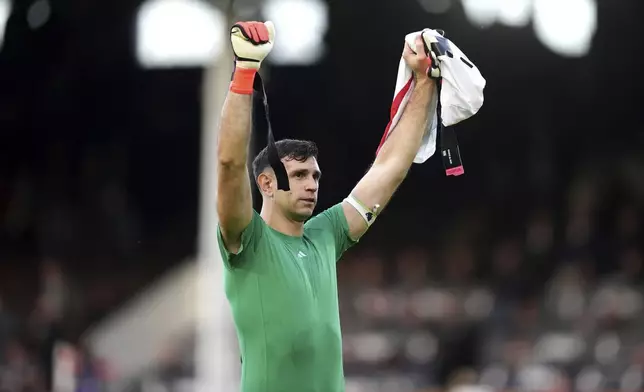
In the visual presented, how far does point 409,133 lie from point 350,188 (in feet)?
41.3

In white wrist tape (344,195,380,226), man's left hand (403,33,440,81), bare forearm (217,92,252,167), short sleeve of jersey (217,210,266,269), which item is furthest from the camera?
man's left hand (403,33,440,81)

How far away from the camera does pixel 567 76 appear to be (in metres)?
17.5

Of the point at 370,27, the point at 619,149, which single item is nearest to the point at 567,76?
the point at 619,149

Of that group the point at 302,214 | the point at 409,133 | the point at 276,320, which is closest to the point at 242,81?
the point at 302,214

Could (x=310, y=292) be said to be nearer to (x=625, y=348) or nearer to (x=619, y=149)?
(x=625, y=348)

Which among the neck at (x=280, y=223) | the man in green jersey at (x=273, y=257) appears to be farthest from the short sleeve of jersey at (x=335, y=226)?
the neck at (x=280, y=223)

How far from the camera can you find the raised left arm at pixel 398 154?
5312mm

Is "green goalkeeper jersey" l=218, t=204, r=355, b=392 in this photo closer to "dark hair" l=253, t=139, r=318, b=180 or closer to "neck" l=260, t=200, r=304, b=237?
"neck" l=260, t=200, r=304, b=237

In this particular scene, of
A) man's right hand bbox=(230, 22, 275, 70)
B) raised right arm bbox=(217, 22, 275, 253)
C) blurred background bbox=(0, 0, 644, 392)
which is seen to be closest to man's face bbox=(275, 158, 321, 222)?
raised right arm bbox=(217, 22, 275, 253)

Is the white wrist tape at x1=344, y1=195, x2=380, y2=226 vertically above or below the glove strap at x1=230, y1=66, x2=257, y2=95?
below

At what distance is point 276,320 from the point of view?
4.65 meters

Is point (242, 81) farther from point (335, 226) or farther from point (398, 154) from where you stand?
point (398, 154)

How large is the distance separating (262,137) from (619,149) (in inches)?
204

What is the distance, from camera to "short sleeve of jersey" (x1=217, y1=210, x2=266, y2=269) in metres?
4.62
